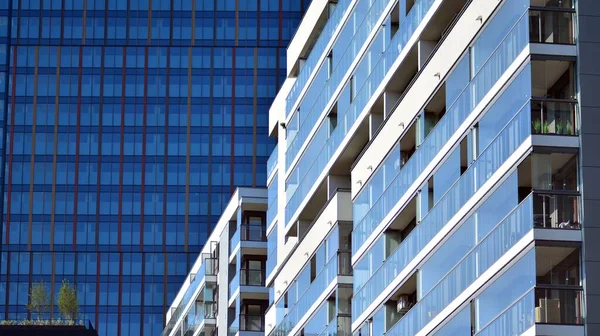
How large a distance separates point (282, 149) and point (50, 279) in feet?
362

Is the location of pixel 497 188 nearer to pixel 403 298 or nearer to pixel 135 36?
pixel 403 298

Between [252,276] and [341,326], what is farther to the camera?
[252,276]

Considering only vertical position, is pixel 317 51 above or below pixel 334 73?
above

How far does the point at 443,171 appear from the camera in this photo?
1810 inches

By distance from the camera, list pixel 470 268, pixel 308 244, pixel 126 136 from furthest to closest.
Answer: pixel 126 136, pixel 308 244, pixel 470 268

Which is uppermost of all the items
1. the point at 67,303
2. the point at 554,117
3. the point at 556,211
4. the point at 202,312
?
the point at 67,303

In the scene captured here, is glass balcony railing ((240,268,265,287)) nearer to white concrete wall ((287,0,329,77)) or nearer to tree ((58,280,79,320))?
white concrete wall ((287,0,329,77))

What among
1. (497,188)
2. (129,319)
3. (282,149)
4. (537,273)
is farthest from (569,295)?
(129,319)

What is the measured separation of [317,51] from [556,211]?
2908 cm

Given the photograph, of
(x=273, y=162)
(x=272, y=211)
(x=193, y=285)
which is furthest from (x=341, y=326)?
(x=193, y=285)

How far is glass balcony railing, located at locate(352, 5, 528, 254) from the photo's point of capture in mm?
39531


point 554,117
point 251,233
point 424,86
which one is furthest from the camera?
point 251,233

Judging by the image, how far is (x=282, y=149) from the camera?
7388 centimetres

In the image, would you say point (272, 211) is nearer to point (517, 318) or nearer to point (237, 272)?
point (237, 272)
